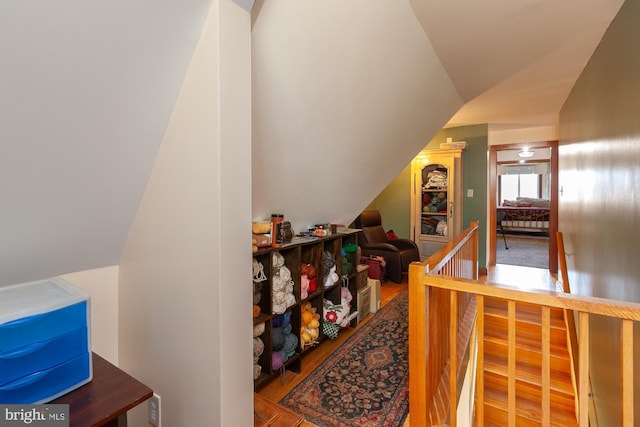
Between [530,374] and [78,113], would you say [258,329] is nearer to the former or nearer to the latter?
[78,113]

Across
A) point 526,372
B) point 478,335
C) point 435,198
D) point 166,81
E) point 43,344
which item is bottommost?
point 526,372

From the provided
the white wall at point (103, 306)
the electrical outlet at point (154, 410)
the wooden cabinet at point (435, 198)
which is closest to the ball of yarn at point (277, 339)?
the electrical outlet at point (154, 410)

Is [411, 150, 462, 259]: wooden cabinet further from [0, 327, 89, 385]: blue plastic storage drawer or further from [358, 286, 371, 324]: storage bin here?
[0, 327, 89, 385]: blue plastic storage drawer

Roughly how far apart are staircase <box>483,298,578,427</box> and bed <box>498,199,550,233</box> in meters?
5.38

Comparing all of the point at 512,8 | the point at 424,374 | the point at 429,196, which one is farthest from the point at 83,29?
the point at 429,196

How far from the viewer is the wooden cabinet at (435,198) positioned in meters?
4.50

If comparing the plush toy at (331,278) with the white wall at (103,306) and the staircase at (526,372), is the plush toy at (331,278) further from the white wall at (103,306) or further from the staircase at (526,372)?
the staircase at (526,372)

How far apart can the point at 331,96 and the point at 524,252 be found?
6.15 metres

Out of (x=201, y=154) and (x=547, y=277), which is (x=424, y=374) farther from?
(x=547, y=277)

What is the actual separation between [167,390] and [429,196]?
433cm

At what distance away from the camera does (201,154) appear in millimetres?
1104

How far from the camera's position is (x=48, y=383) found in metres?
0.99

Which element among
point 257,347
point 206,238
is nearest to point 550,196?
point 257,347

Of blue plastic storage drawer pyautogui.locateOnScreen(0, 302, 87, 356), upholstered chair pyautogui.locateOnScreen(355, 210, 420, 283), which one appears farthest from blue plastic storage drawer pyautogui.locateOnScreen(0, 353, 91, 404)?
upholstered chair pyautogui.locateOnScreen(355, 210, 420, 283)
